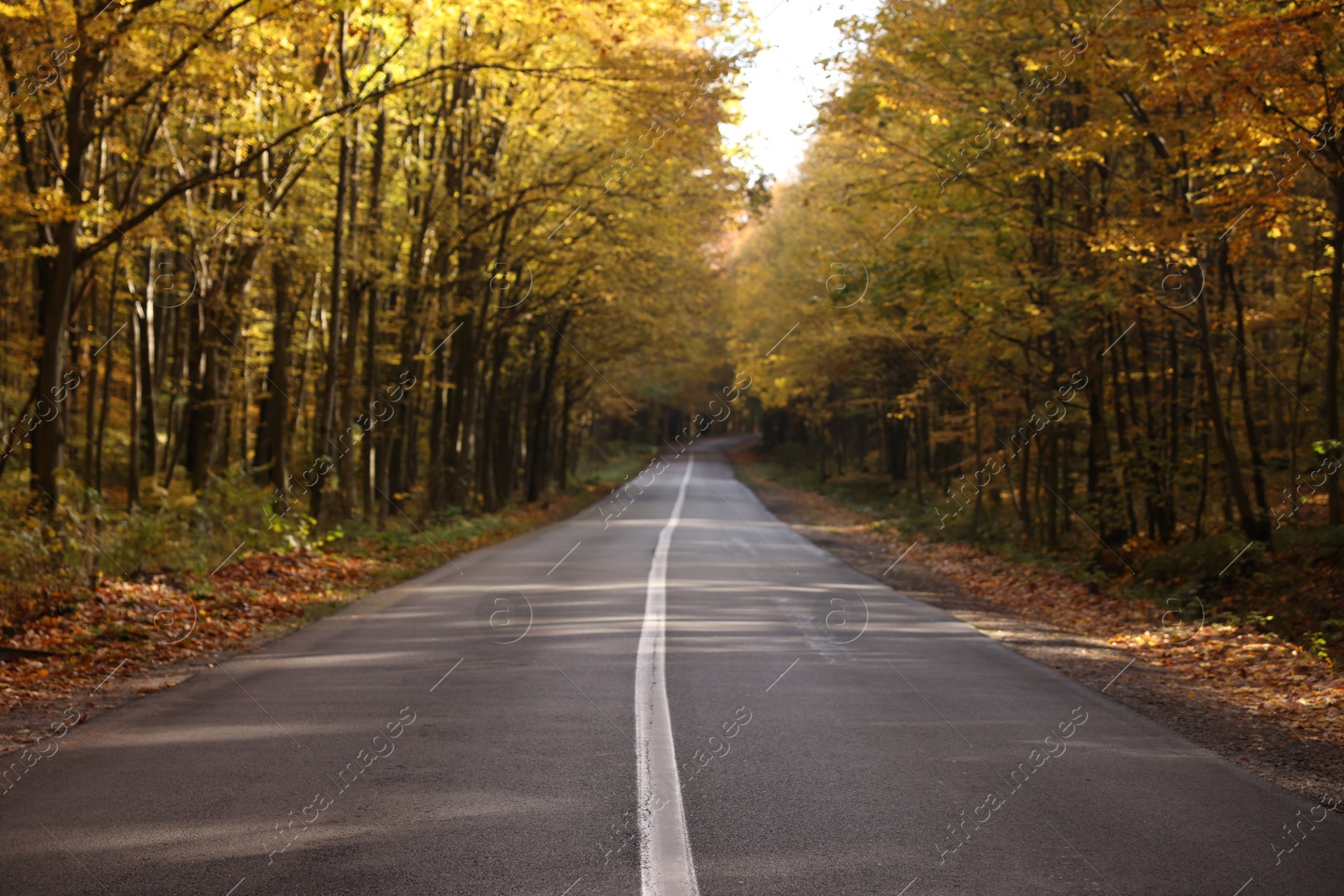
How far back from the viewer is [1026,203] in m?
16.6

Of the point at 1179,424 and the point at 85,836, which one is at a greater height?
the point at 1179,424

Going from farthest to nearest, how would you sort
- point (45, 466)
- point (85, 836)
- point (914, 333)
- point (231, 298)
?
point (914, 333)
point (231, 298)
point (45, 466)
point (85, 836)

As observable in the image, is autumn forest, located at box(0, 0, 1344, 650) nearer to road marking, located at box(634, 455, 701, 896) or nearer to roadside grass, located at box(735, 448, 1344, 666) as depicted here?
roadside grass, located at box(735, 448, 1344, 666)

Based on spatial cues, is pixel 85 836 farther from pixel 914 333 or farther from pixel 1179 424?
pixel 914 333

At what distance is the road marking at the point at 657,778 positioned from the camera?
173 inches

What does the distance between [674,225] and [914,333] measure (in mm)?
6019

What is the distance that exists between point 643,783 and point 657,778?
4.5 inches

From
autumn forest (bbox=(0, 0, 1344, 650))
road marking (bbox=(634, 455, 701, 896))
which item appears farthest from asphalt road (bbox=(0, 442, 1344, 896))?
autumn forest (bbox=(0, 0, 1344, 650))

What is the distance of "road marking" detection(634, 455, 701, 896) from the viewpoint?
14.4 ft

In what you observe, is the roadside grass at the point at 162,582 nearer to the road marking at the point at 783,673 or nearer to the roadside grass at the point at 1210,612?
the road marking at the point at 783,673

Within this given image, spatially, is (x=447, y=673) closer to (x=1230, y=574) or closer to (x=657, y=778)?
(x=657, y=778)

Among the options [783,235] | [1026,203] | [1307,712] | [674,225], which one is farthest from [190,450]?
[783,235]

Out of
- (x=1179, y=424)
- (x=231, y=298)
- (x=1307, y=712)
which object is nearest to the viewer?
(x=1307, y=712)

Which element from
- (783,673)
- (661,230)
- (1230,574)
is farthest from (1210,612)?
(661,230)
